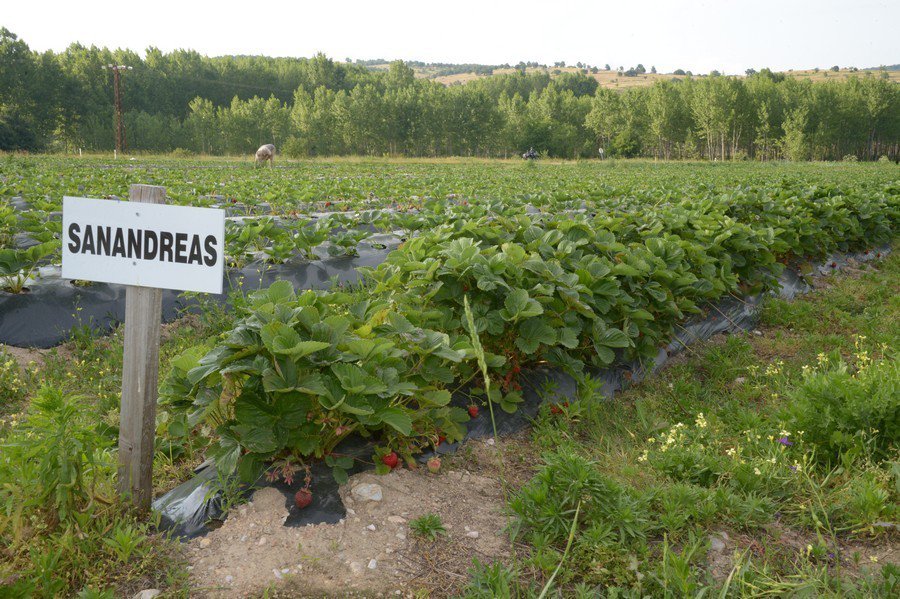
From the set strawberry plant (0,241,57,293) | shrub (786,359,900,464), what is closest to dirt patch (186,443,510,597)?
shrub (786,359,900,464)

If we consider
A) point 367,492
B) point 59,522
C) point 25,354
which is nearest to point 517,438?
point 367,492

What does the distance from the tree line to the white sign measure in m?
57.6

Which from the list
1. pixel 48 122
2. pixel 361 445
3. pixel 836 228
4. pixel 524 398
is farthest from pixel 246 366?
pixel 48 122

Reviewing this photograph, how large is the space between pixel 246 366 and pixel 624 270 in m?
2.55

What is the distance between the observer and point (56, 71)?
55406 millimetres

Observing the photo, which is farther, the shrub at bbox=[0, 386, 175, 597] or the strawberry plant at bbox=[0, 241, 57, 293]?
the strawberry plant at bbox=[0, 241, 57, 293]

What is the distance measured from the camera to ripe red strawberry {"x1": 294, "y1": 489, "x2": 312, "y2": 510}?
2.30 metres

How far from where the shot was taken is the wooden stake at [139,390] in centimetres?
215

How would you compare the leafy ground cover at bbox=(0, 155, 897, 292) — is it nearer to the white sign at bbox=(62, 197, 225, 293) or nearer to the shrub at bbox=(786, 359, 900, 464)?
the shrub at bbox=(786, 359, 900, 464)

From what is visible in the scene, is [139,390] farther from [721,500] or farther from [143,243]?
[721,500]

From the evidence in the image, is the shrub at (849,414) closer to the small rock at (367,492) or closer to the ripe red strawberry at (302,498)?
the small rock at (367,492)

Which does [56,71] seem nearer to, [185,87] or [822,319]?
[185,87]

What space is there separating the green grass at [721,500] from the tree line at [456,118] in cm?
5741

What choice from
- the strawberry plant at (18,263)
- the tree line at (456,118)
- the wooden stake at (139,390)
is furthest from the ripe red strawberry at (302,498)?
the tree line at (456,118)
